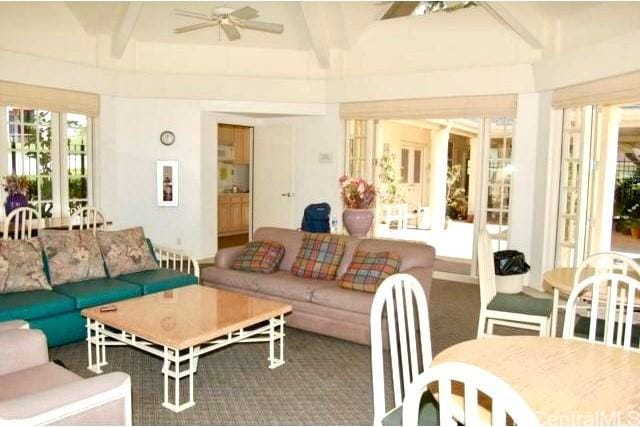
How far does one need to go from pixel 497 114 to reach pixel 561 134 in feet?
2.57

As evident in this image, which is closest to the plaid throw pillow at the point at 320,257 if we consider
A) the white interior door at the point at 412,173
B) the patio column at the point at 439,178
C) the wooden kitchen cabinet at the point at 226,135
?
the wooden kitchen cabinet at the point at 226,135

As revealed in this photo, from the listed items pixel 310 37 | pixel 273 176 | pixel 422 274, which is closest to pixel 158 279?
pixel 422 274

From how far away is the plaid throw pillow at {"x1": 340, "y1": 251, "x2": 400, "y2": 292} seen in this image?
4.20 metres

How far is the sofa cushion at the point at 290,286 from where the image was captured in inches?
173

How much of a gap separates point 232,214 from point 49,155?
4.15 m

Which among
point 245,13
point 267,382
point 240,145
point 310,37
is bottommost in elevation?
point 267,382

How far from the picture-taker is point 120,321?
10.9 feet

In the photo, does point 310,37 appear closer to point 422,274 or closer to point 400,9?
point 400,9

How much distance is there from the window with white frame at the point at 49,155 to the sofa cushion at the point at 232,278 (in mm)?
2809

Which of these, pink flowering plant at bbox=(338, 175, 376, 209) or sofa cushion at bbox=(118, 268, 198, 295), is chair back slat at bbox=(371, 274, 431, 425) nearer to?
pink flowering plant at bbox=(338, 175, 376, 209)

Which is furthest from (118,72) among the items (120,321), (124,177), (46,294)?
(120,321)

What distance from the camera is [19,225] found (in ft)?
18.0

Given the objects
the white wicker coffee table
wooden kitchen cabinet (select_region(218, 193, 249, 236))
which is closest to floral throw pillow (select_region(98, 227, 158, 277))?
the white wicker coffee table

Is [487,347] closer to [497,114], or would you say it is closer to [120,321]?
[120,321]
